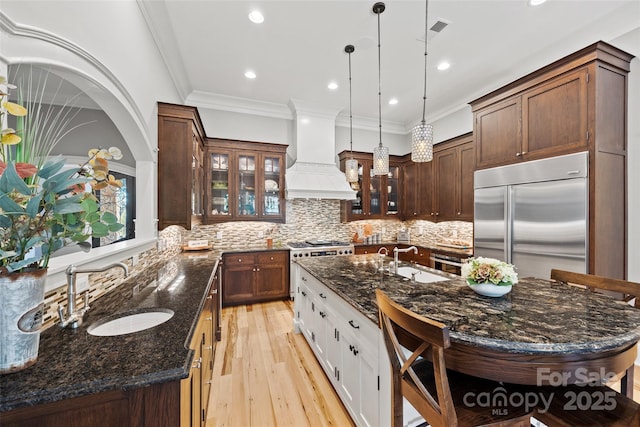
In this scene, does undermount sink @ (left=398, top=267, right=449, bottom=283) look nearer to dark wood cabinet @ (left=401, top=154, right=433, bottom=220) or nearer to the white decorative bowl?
the white decorative bowl

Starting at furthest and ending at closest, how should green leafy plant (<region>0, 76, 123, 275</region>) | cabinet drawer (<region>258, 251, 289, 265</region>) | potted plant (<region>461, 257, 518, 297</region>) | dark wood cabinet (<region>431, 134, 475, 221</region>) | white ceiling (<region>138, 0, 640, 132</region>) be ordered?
1. cabinet drawer (<region>258, 251, 289, 265</region>)
2. dark wood cabinet (<region>431, 134, 475, 221</region>)
3. white ceiling (<region>138, 0, 640, 132</region>)
4. potted plant (<region>461, 257, 518, 297</region>)
5. green leafy plant (<region>0, 76, 123, 275</region>)

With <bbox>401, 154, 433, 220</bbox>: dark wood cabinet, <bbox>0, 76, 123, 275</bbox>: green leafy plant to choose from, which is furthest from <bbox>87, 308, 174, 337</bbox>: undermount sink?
<bbox>401, 154, 433, 220</bbox>: dark wood cabinet

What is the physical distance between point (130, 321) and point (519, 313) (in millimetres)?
2085

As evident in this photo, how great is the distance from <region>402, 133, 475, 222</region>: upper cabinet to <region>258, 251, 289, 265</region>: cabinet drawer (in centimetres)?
267

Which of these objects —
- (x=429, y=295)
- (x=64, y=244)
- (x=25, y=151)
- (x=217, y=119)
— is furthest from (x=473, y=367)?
(x=217, y=119)

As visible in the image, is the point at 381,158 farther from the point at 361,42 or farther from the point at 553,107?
the point at 553,107

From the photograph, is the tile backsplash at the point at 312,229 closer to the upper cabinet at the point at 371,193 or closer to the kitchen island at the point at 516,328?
the upper cabinet at the point at 371,193

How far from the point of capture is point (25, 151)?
915 millimetres

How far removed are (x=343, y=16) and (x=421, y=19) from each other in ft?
2.63

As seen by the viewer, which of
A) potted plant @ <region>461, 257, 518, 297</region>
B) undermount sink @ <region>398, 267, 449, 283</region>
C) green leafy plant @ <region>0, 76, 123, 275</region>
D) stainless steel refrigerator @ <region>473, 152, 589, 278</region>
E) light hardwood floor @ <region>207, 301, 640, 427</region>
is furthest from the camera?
stainless steel refrigerator @ <region>473, 152, 589, 278</region>

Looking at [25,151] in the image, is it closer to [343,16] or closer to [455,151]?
[343,16]

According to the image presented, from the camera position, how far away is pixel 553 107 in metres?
2.64

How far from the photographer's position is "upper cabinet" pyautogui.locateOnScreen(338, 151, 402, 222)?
5160 mm

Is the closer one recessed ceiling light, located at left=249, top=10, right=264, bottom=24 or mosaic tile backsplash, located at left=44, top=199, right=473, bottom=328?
recessed ceiling light, located at left=249, top=10, right=264, bottom=24
